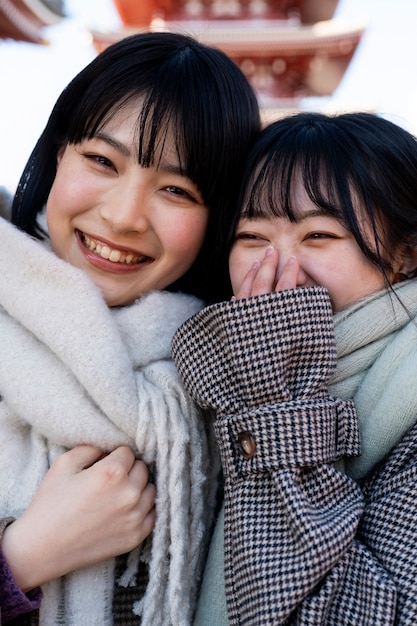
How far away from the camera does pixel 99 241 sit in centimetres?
141

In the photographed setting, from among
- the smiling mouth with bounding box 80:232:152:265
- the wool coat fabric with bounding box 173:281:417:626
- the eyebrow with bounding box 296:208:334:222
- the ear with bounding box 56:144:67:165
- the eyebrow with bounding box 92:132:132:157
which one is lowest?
the wool coat fabric with bounding box 173:281:417:626

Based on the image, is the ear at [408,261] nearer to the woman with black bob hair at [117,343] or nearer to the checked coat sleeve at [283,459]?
the checked coat sleeve at [283,459]

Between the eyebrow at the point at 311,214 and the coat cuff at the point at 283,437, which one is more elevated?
the eyebrow at the point at 311,214

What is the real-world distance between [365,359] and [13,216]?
1034 mm

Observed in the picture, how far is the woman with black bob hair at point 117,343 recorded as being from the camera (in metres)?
1.14

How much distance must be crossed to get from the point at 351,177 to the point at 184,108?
16.3 inches

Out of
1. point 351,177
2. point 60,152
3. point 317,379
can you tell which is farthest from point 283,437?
point 60,152

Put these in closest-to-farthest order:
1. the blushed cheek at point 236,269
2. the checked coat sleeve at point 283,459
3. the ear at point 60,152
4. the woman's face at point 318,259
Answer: the checked coat sleeve at point 283,459, the woman's face at point 318,259, the blushed cheek at point 236,269, the ear at point 60,152

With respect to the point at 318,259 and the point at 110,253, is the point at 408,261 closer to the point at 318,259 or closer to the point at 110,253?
the point at 318,259

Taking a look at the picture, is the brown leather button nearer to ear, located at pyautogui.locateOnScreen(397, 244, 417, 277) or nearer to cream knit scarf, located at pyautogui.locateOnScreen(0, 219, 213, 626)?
cream knit scarf, located at pyautogui.locateOnScreen(0, 219, 213, 626)

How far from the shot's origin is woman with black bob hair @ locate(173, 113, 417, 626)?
97 cm

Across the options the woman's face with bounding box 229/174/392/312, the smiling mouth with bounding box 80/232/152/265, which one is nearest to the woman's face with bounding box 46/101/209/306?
the smiling mouth with bounding box 80/232/152/265

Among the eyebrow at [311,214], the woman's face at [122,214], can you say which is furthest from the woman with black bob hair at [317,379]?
the woman's face at [122,214]

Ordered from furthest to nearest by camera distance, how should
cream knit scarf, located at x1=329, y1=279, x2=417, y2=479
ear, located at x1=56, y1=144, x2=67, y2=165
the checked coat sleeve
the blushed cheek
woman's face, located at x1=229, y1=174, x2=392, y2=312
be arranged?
ear, located at x1=56, y1=144, x2=67, y2=165 → the blushed cheek → woman's face, located at x1=229, y1=174, x2=392, y2=312 → cream knit scarf, located at x1=329, y1=279, x2=417, y2=479 → the checked coat sleeve
